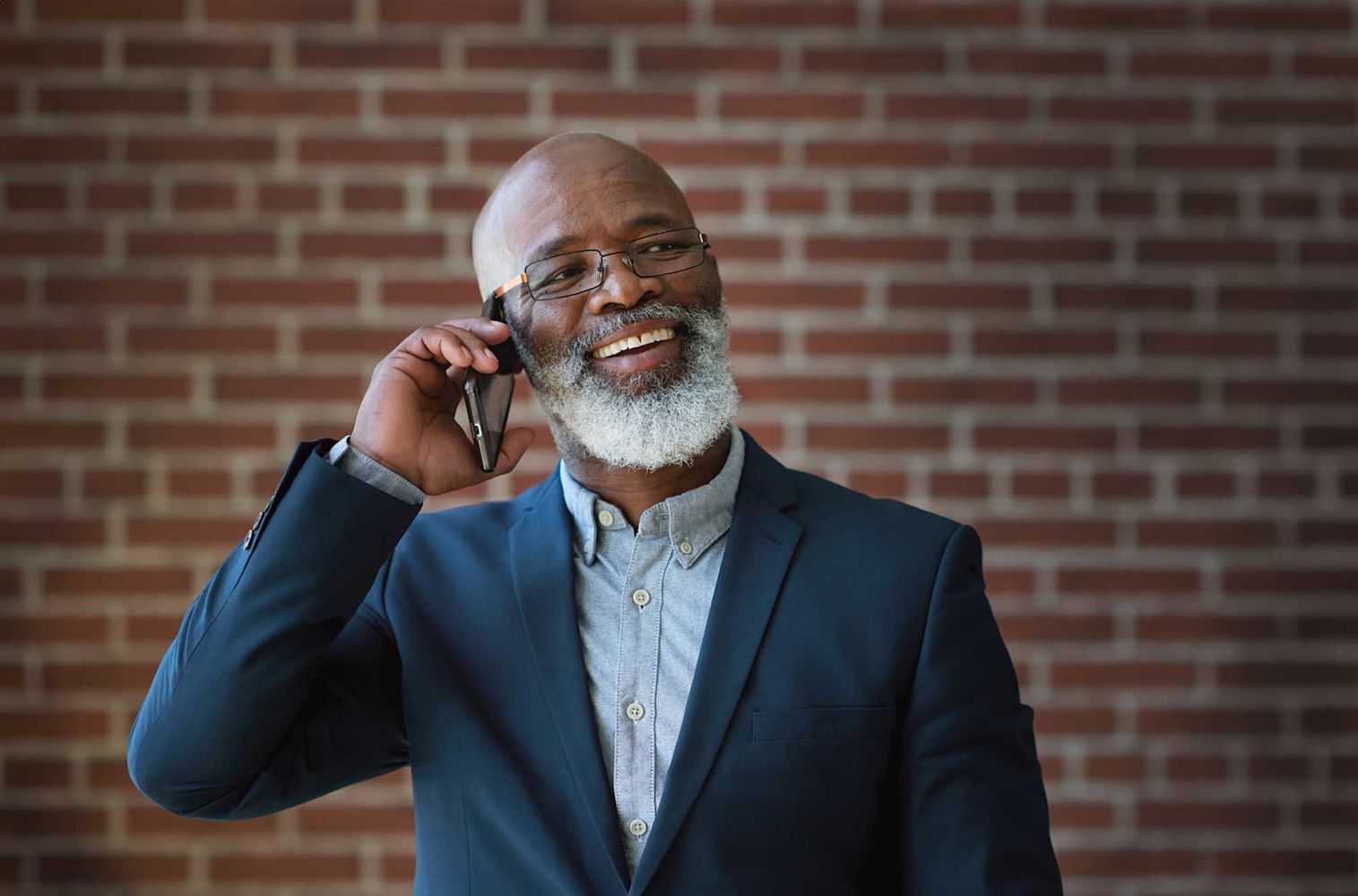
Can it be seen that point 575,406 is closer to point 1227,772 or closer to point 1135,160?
point 1135,160

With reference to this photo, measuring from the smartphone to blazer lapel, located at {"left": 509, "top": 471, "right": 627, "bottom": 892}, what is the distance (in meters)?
0.10

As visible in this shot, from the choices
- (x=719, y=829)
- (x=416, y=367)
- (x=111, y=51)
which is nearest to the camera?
(x=719, y=829)

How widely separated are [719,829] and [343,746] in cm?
46

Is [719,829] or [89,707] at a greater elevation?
[719,829]

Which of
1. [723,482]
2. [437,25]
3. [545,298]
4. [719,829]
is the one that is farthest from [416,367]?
[437,25]

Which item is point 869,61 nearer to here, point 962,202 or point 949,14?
point 949,14

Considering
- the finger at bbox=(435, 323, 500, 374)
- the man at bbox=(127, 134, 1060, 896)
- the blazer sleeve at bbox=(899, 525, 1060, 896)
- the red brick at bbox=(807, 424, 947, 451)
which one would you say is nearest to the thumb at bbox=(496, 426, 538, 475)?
the man at bbox=(127, 134, 1060, 896)

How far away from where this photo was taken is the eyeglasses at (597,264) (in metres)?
1.47

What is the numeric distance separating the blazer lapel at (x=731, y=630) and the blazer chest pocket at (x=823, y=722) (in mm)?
40

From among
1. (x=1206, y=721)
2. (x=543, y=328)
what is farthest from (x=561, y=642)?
(x=1206, y=721)

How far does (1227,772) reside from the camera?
7.93ft

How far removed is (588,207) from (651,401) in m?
0.25

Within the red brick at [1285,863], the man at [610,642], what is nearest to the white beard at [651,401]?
the man at [610,642]

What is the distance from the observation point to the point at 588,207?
4.91 feet
